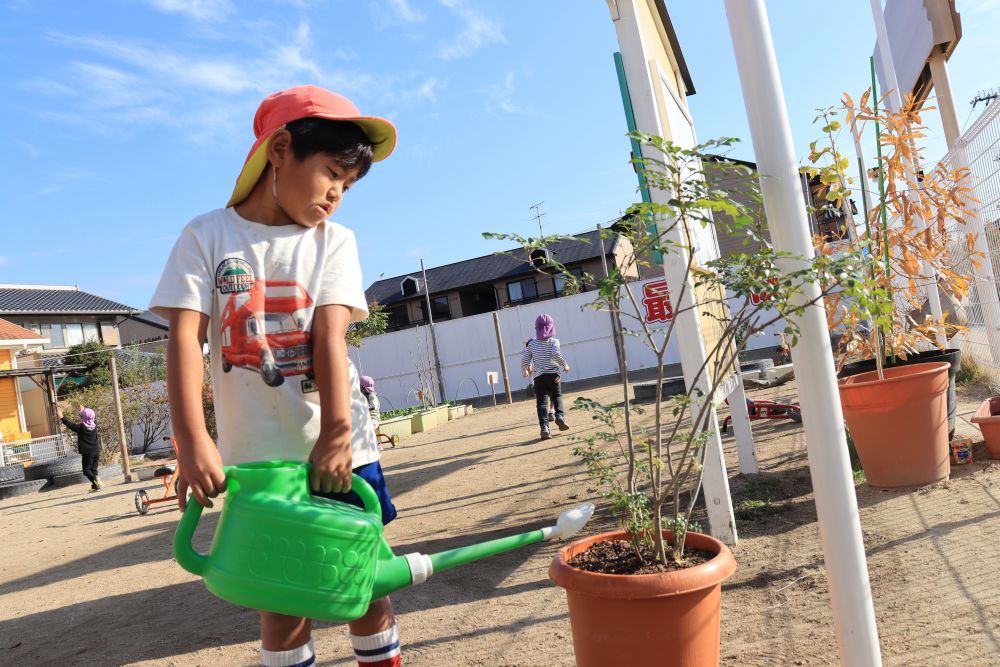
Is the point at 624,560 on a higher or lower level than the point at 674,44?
lower

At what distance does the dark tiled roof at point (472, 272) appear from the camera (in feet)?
114

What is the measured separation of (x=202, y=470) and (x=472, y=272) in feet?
122

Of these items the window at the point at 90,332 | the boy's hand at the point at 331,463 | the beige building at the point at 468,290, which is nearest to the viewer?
the boy's hand at the point at 331,463

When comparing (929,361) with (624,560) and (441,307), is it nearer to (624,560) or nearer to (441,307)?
(624,560)

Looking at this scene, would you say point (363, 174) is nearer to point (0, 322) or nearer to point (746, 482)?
point (746, 482)

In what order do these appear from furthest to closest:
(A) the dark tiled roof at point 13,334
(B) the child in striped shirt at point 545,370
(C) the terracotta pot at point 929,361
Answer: (A) the dark tiled roof at point 13,334
(B) the child in striped shirt at point 545,370
(C) the terracotta pot at point 929,361

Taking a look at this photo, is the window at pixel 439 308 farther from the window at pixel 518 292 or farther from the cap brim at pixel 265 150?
the cap brim at pixel 265 150

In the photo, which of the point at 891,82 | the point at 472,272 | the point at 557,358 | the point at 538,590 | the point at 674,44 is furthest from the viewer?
the point at 472,272

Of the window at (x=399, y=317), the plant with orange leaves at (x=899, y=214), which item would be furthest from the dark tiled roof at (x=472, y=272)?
the plant with orange leaves at (x=899, y=214)

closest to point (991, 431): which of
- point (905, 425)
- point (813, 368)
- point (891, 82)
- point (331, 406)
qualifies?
point (905, 425)

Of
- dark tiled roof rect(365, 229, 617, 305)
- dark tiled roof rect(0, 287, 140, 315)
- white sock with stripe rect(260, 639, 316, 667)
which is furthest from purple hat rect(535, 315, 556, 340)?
dark tiled roof rect(0, 287, 140, 315)

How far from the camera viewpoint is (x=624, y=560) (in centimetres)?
180

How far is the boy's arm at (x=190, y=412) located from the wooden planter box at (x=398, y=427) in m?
9.97

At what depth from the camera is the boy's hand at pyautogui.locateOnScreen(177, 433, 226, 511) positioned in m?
1.38
